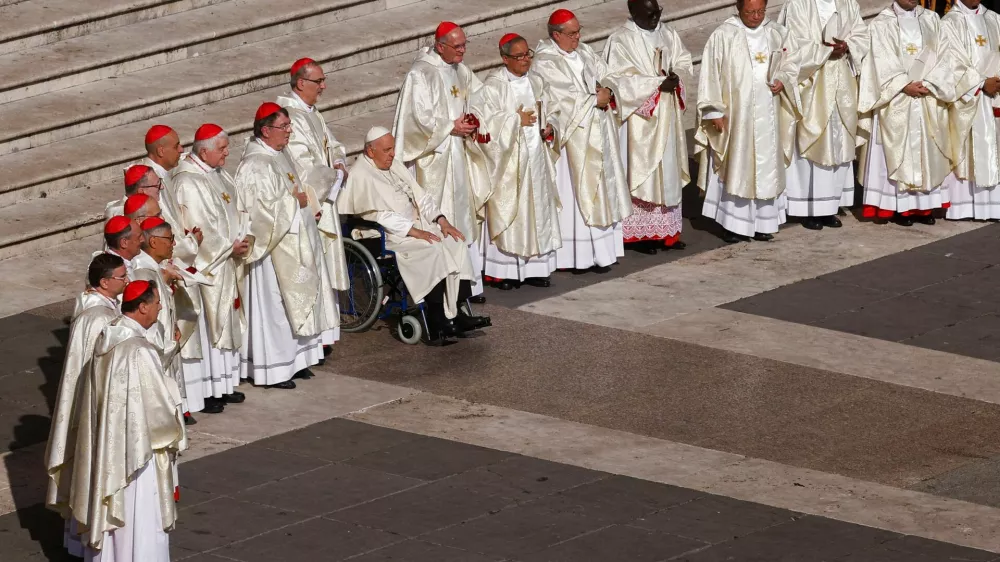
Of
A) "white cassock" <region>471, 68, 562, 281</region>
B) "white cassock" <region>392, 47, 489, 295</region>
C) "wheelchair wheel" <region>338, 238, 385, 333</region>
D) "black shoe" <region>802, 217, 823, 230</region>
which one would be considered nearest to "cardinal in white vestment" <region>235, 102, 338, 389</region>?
"wheelchair wheel" <region>338, 238, 385, 333</region>

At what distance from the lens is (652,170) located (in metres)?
14.0

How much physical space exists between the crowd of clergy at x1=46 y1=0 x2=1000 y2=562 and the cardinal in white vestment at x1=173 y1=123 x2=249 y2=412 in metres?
0.01

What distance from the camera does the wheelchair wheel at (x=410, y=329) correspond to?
12.1 m

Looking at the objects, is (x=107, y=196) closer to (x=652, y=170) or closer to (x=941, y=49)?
(x=652, y=170)

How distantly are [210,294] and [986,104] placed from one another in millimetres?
6869

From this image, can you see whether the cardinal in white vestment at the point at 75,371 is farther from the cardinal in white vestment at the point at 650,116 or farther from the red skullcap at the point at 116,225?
the cardinal in white vestment at the point at 650,116

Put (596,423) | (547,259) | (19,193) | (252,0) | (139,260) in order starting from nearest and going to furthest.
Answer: (139,260), (596,423), (547,259), (19,193), (252,0)

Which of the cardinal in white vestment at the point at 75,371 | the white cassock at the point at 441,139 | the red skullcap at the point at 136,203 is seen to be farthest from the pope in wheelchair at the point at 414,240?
the cardinal in white vestment at the point at 75,371

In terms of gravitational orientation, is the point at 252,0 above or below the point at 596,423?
above

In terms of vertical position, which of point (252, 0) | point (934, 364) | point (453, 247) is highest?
point (252, 0)

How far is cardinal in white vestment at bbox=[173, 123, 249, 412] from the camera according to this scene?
10695 millimetres

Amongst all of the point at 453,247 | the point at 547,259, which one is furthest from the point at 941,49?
the point at 453,247

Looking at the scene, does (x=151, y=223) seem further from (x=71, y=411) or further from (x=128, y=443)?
(x=128, y=443)

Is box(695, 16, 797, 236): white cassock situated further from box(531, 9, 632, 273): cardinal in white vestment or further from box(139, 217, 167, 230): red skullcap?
box(139, 217, 167, 230): red skullcap
